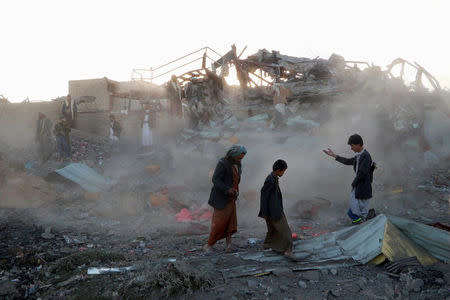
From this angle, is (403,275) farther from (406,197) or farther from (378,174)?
(378,174)

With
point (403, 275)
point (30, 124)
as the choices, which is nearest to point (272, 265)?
point (403, 275)

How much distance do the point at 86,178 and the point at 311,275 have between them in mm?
7076

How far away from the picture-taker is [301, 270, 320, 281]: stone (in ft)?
10.5

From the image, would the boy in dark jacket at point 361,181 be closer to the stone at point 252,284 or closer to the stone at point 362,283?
the stone at point 362,283

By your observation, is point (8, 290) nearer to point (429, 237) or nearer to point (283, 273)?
point (283, 273)

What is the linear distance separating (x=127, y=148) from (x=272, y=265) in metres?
9.85

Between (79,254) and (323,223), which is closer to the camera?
(79,254)

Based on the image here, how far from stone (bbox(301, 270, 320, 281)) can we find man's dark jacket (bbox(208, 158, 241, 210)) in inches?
53.3

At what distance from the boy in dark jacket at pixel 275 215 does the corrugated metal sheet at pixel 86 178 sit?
5716 millimetres

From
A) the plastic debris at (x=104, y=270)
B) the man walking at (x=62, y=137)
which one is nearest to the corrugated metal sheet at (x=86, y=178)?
the man walking at (x=62, y=137)

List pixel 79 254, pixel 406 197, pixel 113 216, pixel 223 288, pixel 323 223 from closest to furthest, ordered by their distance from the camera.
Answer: pixel 223 288, pixel 79 254, pixel 323 223, pixel 113 216, pixel 406 197

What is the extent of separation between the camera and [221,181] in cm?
407

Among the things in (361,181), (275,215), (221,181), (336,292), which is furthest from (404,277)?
(221,181)

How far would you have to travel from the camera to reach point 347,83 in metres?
10.6
